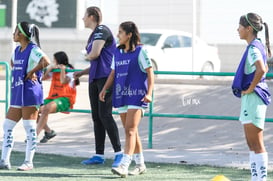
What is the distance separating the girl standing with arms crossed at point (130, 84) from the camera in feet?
29.8

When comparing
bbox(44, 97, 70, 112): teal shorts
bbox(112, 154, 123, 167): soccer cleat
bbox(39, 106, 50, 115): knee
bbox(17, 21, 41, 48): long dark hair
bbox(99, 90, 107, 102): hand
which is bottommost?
bbox(112, 154, 123, 167): soccer cleat

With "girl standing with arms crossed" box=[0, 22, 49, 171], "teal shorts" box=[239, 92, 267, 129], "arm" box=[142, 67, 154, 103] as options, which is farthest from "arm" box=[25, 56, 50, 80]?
"teal shorts" box=[239, 92, 267, 129]

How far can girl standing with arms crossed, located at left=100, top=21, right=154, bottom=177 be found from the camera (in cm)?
909

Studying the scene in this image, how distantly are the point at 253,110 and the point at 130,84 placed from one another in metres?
1.79

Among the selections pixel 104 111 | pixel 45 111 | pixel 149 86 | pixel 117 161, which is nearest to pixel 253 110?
pixel 149 86

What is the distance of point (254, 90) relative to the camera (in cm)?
785

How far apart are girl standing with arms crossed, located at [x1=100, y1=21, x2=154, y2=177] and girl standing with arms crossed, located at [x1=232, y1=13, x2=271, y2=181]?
4.71 ft

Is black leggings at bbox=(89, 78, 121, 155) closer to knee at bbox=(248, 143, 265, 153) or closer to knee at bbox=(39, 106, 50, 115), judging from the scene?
knee at bbox=(39, 106, 50, 115)

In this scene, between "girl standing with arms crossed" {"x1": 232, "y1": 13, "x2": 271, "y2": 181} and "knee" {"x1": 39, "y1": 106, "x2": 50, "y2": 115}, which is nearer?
"girl standing with arms crossed" {"x1": 232, "y1": 13, "x2": 271, "y2": 181}

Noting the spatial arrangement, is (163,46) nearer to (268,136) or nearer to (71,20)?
(71,20)

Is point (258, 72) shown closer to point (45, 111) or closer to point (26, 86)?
point (26, 86)

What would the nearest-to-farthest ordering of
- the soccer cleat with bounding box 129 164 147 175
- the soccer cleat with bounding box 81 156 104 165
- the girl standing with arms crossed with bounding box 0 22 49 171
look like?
1. the soccer cleat with bounding box 129 164 147 175
2. the girl standing with arms crossed with bounding box 0 22 49 171
3. the soccer cleat with bounding box 81 156 104 165

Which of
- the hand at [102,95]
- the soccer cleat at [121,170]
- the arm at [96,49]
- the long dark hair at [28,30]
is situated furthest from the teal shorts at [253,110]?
the long dark hair at [28,30]

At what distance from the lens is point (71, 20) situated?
97.5 ft
